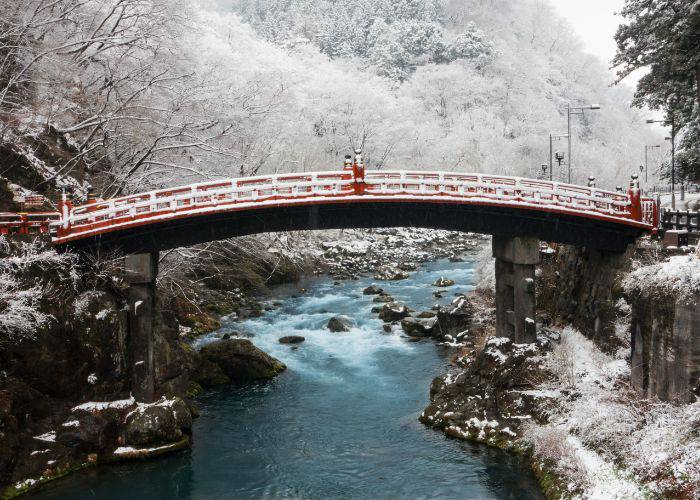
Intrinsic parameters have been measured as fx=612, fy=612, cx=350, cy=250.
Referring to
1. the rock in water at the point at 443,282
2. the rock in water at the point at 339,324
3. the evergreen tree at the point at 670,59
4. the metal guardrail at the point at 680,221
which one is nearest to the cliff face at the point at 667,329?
the metal guardrail at the point at 680,221

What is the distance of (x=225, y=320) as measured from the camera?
35969 millimetres

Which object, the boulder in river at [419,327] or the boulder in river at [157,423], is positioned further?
the boulder in river at [419,327]

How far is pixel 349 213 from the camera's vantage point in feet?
80.1

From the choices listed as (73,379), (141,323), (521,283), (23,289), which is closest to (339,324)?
(521,283)

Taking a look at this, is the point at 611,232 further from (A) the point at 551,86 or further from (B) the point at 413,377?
(A) the point at 551,86

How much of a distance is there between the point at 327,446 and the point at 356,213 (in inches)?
352

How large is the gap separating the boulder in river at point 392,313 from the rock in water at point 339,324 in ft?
6.67

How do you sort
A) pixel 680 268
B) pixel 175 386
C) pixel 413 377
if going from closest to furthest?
1. pixel 680 268
2. pixel 175 386
3. pixel 413 377

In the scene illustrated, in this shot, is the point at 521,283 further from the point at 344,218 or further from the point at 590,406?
the point at 344,218

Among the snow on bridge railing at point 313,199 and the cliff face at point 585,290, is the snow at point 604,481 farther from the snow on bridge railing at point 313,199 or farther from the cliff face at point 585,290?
the snow on bridge railing at point 313,199

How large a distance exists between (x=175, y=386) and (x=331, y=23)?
11337 cm

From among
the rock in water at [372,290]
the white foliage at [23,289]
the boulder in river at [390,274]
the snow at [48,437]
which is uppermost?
the white foliage at [23,289]

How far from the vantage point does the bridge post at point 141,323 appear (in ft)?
72.2

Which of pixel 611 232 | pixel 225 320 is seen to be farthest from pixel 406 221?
pixel 225 320
